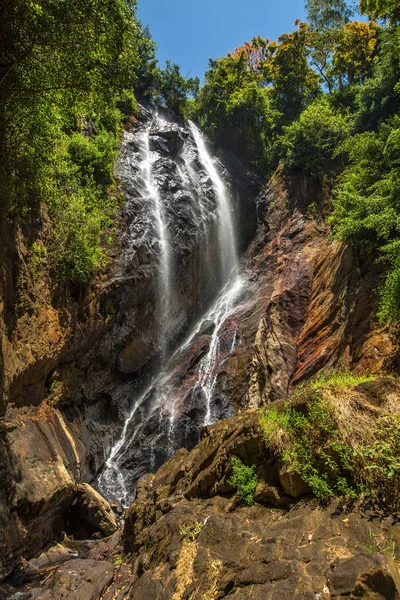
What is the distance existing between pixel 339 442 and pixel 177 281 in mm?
15256

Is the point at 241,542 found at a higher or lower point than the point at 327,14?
lower

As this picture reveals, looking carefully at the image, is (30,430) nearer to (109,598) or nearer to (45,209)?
(109,598)

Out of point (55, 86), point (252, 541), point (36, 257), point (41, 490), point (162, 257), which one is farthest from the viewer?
point (162, 257)

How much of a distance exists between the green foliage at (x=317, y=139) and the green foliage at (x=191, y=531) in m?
19.7

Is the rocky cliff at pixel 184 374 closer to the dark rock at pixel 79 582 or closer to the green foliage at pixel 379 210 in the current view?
the dark rock at pixel 79 582

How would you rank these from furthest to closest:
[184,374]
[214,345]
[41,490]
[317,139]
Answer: [317,139]
[214,345]
[184,374]
[41,490]

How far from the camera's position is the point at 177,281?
64.0 feet

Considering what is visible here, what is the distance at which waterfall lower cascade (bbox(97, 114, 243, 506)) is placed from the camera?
1389 cm

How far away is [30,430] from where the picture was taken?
1031 centimetres

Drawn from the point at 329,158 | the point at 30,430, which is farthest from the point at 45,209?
the point at 329,158

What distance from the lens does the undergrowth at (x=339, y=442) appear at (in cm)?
434

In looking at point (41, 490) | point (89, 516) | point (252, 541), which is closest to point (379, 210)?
point (252, 541)

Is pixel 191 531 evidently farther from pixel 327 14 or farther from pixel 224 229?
pixel 327 14

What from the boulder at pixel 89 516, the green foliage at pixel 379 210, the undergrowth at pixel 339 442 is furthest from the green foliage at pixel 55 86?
the undergrowth at pixel 339 442
